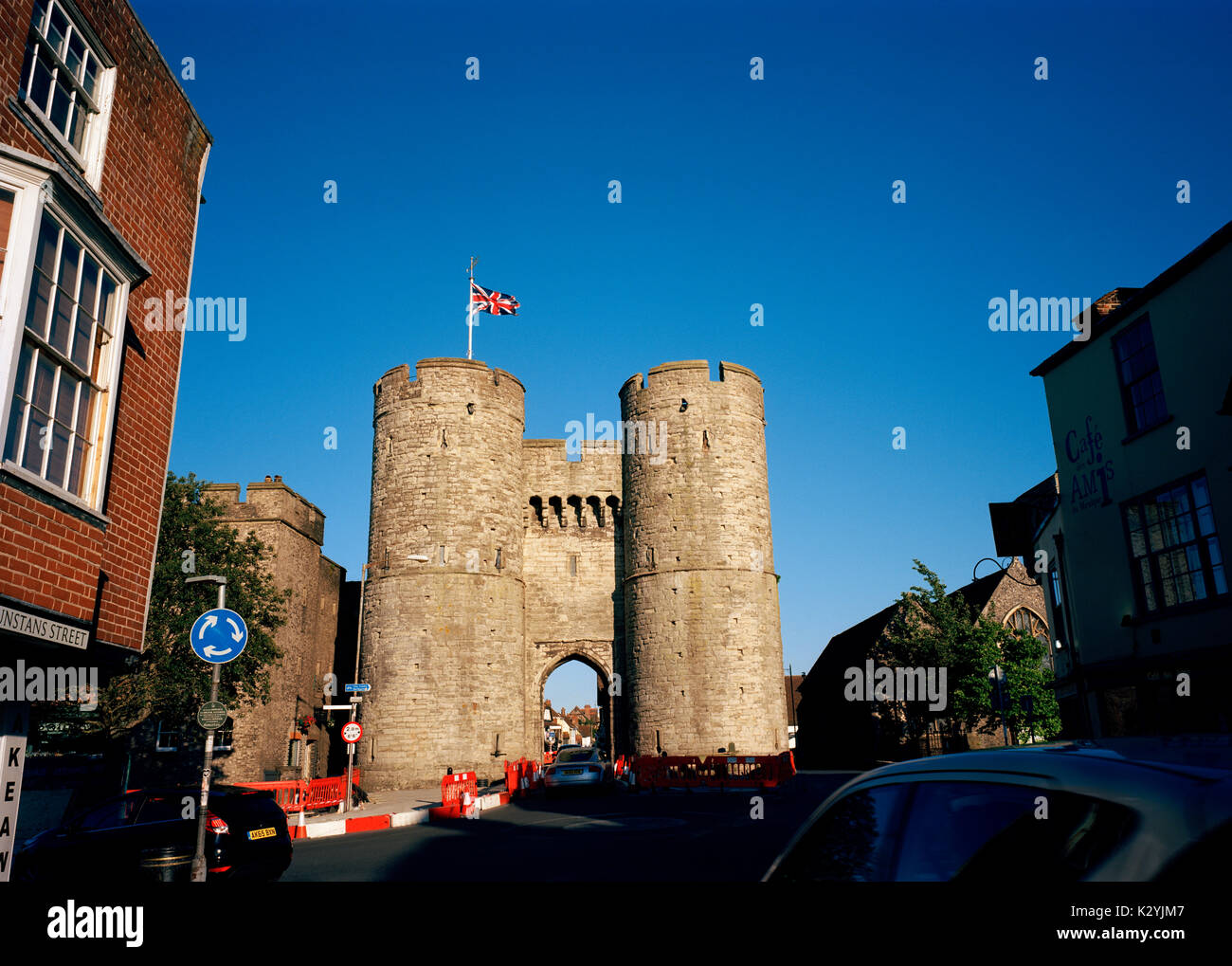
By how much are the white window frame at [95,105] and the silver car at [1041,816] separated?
Result: 893cm

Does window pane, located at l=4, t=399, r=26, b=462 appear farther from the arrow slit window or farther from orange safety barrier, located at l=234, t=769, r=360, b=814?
orange safety barrier, located at l=234, t=769, r=360, b=814

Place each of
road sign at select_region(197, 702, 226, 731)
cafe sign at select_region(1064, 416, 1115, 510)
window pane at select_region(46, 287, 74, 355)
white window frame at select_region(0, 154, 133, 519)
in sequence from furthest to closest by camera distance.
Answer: cafe sign at select_region(1064, 416, 1115, 510)
road sign at select_region(197, 702, 226, 731)
window pane at select_region(46, 287, 74, 355)
white window frame at select_region(0, 154, 133, 519)

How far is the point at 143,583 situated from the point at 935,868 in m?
9.09

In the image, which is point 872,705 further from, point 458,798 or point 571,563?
point 458,798

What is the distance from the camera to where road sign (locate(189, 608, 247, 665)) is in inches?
376

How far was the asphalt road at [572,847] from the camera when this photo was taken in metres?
10.3

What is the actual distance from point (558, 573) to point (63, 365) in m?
32.2

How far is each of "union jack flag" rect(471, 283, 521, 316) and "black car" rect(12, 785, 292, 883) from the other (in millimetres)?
28022

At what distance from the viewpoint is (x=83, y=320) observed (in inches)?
298

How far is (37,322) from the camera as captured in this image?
6828mm

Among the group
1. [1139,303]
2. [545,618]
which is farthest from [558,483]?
[1139,303]

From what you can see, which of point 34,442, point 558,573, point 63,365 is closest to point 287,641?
point 558,573

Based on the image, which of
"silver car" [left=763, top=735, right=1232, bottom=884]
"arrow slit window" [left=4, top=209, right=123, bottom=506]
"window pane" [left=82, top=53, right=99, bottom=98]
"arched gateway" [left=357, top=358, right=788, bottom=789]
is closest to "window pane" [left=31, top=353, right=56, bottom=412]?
"arrow slit window" [left=4, top=209, right=123, bottom=506]

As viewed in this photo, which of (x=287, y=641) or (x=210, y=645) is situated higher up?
(x=287, y=641)
